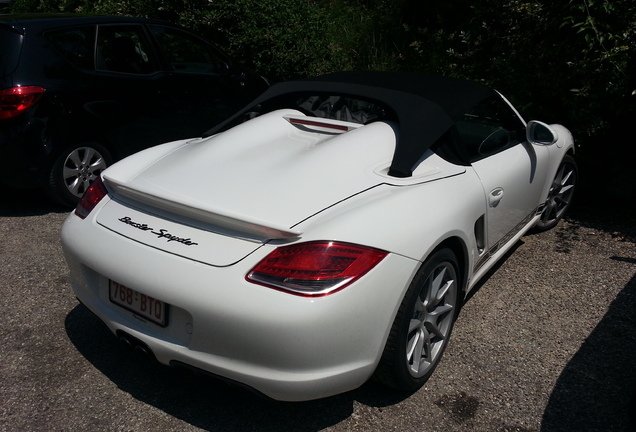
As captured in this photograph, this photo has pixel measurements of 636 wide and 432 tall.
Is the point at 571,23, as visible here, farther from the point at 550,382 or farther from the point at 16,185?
the point at 16,185

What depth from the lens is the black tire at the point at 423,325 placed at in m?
3.02

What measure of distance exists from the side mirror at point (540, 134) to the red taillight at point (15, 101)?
12.7 feet

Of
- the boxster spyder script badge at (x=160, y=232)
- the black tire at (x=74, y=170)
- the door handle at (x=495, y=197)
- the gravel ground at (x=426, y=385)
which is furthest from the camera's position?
the black tire at (x=74, y=170)

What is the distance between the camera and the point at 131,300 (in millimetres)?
3016

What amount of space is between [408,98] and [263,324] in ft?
5.55

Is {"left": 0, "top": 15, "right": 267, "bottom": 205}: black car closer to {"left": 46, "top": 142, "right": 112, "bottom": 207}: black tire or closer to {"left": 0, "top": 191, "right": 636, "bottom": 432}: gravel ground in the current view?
{"left": 46, "top": 142, "right": 112, "bottom": 207}: black tire

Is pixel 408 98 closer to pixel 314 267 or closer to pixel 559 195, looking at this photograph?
pixel 314 267

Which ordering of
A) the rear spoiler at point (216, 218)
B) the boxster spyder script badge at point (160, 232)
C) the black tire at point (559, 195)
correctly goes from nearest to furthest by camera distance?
the rear spoiler at point (216, 218)
the boxster spyder script badge at point (160, 232)
the black tire at point (559, 195)

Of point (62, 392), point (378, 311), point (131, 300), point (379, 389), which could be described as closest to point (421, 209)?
→ point (378, 311)

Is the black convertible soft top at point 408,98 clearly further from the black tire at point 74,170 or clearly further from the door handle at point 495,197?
the black tire at point 74,170

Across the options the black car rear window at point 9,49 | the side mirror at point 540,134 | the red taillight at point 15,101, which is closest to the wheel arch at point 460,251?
the side mirror at point 540,134

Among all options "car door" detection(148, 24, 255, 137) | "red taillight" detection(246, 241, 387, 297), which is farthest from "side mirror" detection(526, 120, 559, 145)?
"car door" detection(148, 24, 255, 137)

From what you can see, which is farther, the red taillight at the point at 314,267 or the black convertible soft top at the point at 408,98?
the black convertible soft top at the point at 408,98

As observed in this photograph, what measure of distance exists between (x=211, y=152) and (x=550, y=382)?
213cm
